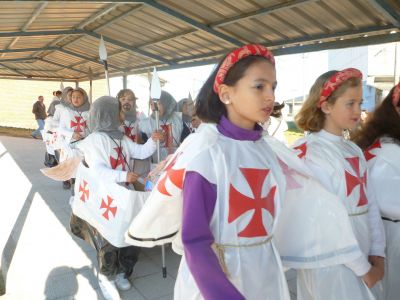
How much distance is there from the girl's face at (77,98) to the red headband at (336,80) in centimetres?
415

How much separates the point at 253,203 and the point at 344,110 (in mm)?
876

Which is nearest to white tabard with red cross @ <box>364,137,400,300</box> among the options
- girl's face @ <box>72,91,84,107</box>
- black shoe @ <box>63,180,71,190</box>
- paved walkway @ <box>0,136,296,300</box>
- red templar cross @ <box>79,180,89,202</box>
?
paved walkway @ <box>0,136,296,300</box>

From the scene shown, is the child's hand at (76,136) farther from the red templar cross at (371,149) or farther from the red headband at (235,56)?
the red headband at (235,56)

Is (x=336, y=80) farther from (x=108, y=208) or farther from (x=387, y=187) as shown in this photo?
(x=108, y=208)

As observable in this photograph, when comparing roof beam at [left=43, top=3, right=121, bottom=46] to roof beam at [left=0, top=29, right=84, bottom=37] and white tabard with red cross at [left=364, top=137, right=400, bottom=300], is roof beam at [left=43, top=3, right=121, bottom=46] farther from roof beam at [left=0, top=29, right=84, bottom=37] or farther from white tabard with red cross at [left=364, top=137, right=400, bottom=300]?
white tabard with red cross at [left=364, top=137, right=400, bottom=300]

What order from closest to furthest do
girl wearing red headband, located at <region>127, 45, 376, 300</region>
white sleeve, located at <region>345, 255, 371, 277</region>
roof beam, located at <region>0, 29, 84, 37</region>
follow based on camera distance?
girl wearing red headband, located at <region>127, 45, 376, 300</region> < white sleeve, located at <region>345, 255, 371, 277</region> < roof beam, located at <region>0, 29, 84, 37</region>

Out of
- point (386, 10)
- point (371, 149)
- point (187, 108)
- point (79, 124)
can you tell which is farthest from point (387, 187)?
point (79, 124)

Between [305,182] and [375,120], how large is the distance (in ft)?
Answer: 3.09

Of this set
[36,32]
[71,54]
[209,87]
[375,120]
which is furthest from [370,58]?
[209,87]

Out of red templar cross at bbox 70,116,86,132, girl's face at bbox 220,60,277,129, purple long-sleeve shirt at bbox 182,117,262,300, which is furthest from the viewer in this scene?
red templar cross at bbox 70,116,86,132

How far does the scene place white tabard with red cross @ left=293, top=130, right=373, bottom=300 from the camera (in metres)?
1.67

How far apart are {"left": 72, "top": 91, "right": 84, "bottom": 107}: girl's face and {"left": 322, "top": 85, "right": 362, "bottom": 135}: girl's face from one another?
4.16m

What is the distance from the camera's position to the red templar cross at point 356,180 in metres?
1.79

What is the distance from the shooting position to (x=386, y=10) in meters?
3.38
